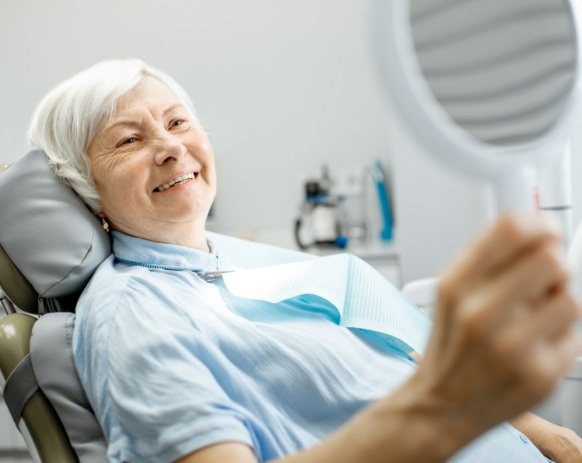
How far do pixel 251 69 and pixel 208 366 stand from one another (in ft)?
8.74

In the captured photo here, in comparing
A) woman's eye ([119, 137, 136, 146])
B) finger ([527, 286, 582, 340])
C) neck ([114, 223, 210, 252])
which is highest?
woman's eye ([119, 137, 136, 146])

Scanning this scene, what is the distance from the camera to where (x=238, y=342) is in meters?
1.05

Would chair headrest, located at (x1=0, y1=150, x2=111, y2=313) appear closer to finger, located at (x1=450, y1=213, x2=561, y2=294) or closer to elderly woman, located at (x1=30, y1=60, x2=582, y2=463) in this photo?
elderly woman, located at (x1=30, y1=60, x2=582, y2=463)

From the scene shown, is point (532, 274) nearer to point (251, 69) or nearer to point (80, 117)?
point (80, 117)

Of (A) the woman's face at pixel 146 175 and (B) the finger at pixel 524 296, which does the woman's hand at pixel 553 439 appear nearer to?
(A) the woman's face at pixel 146 175

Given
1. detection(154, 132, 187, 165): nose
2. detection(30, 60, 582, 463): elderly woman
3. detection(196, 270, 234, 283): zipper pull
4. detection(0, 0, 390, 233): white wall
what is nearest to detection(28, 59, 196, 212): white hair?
detection(30, 60, 582, 463): elderly woman

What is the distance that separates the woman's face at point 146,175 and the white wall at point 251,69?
210cm

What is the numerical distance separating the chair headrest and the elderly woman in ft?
0.14

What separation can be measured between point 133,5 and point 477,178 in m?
3.31

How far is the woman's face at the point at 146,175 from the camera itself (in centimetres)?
128

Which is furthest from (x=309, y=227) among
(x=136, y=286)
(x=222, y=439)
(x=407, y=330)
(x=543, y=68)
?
(x=543, y=68)

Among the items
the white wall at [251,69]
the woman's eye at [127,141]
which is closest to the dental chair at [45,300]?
the woman's eye at [127,141]

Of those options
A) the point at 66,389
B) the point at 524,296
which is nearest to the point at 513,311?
the point at 524,296

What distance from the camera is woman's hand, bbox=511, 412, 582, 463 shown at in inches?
48.3
